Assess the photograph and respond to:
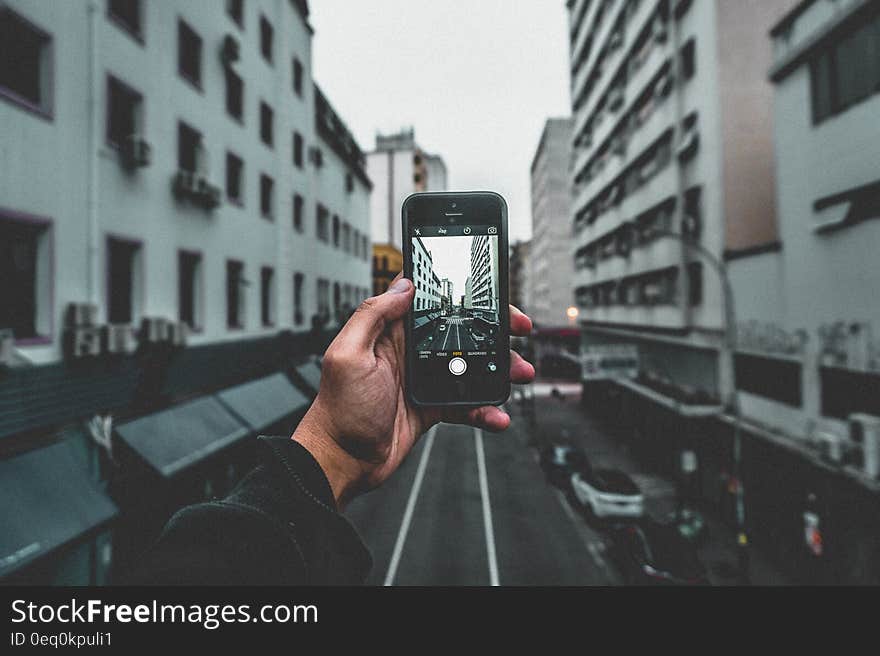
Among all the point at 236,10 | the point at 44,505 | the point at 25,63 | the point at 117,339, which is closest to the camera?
the point at 44,505

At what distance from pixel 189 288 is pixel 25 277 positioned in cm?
594

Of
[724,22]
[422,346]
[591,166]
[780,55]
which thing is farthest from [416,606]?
[591,166]

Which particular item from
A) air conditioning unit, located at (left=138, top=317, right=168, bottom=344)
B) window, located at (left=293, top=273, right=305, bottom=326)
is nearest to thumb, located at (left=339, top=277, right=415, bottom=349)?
air conditioning unit, located at (left=138, top=317, right=168, bottom=344)

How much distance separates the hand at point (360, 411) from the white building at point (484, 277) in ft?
1.22

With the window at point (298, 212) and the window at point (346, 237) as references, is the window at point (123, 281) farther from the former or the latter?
the window at point (346, 237)

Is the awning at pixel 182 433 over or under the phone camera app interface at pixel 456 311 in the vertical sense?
under

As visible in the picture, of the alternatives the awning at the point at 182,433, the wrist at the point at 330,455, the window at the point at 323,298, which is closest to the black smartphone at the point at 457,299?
the wrist at the point at 330,455

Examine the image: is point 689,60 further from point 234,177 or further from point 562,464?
point 234,177

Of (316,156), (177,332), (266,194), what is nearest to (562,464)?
(266,194)

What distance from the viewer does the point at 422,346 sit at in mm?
2910

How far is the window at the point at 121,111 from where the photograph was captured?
11781 mm

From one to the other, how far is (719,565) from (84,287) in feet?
64.4

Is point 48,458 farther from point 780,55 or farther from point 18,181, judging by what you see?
point 780,55

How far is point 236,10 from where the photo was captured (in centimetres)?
1859
